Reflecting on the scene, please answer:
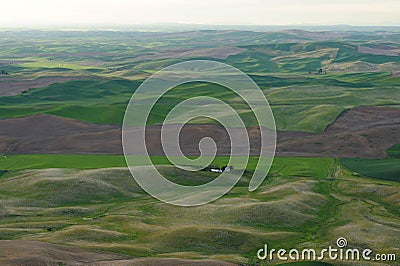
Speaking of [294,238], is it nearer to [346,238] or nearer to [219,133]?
[346,238]

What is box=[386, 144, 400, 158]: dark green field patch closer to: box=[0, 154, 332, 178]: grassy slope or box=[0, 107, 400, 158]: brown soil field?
box=[0, 107, 400, 158]: brown soil field

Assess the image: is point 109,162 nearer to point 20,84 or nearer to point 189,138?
point 189,138

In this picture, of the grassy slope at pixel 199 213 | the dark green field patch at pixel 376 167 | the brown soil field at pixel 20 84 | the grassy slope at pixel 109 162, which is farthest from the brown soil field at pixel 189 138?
the brown soil field at pixel 20 84

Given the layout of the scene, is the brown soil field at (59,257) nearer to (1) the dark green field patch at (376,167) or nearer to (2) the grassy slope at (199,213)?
(2) the grassy slope at (199,213)

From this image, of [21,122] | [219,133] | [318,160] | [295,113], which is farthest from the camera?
[295,113]

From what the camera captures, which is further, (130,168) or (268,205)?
(130,168)

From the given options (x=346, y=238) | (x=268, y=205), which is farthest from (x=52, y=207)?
(x=346, y=238)

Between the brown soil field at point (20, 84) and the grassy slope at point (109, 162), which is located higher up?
the brown soil field at point (20, 84)
